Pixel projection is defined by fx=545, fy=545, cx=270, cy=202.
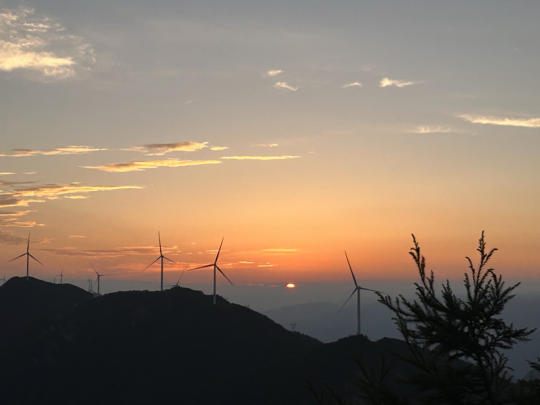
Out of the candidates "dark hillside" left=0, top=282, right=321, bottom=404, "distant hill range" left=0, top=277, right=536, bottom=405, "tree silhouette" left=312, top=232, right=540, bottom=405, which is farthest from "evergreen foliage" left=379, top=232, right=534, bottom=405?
"dark hillside" left=0, top=282, right=321, bottom=404

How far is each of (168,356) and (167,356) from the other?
29 centimetres

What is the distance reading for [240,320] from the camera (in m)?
178

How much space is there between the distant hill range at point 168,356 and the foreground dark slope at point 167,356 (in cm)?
30

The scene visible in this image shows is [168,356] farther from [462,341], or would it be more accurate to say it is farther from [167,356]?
[462,341]

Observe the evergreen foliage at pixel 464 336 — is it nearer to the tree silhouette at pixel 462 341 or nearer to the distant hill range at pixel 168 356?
the tree silhouette at pixel 462 341

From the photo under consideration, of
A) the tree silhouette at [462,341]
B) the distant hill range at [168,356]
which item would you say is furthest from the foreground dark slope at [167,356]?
the tree silhouette at [462,341]

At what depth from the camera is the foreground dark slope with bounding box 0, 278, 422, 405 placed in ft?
434

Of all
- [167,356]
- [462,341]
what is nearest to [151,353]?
[167,356]

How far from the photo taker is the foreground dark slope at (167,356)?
132238 mm

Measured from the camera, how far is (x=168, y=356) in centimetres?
15838

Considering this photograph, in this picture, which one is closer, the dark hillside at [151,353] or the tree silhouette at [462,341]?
the tree silhouette at [462,341]

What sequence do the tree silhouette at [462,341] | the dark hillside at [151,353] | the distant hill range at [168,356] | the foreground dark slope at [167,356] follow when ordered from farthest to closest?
the dark hillside at [151,353] < the foreground dark slope at [167,356] < the distant hill range at [168,356] < the tree silhouette at [462,341]

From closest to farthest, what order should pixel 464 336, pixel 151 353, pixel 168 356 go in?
pixel 464 336 → pixel 168 356 → pixel 151 353

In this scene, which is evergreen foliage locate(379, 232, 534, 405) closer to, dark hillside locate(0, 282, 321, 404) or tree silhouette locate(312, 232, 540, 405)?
tree silhouette locate(312, 232, 540, 405)
